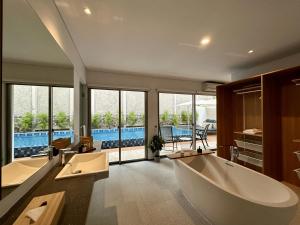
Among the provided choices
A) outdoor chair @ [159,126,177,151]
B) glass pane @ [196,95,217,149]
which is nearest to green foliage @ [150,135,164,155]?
outdoor chair @ [159,126,177,151]

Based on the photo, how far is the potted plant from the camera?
14.6 feet

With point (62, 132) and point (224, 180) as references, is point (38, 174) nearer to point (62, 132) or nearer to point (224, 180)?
point (62, 132)

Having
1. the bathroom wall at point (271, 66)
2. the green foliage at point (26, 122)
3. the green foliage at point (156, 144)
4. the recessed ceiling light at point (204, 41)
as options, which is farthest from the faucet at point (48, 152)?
Result: the bathroom wall at point (271, 66)

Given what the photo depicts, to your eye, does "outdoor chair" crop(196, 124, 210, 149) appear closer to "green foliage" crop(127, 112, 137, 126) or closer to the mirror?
"green foliage" crop(127, 112, 137, 126)

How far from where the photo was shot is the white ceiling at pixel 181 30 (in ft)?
5.39

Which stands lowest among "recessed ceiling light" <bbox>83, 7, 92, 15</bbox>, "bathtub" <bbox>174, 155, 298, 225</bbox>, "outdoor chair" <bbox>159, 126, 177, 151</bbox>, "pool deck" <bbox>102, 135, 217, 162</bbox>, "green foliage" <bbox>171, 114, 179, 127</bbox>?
"pool deck" <bbox>102, 135, 217, 162</bbox>

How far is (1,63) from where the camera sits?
2.69ft

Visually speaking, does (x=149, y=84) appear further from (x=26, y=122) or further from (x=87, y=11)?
(x=26, y=122)

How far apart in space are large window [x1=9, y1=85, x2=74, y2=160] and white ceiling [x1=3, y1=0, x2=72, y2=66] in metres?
0.22

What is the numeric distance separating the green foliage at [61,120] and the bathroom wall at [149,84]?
212cm

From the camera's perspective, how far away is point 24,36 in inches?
42.8

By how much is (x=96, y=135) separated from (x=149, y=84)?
216 centimetres

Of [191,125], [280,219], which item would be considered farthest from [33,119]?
[191,125]

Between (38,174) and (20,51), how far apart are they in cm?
98
